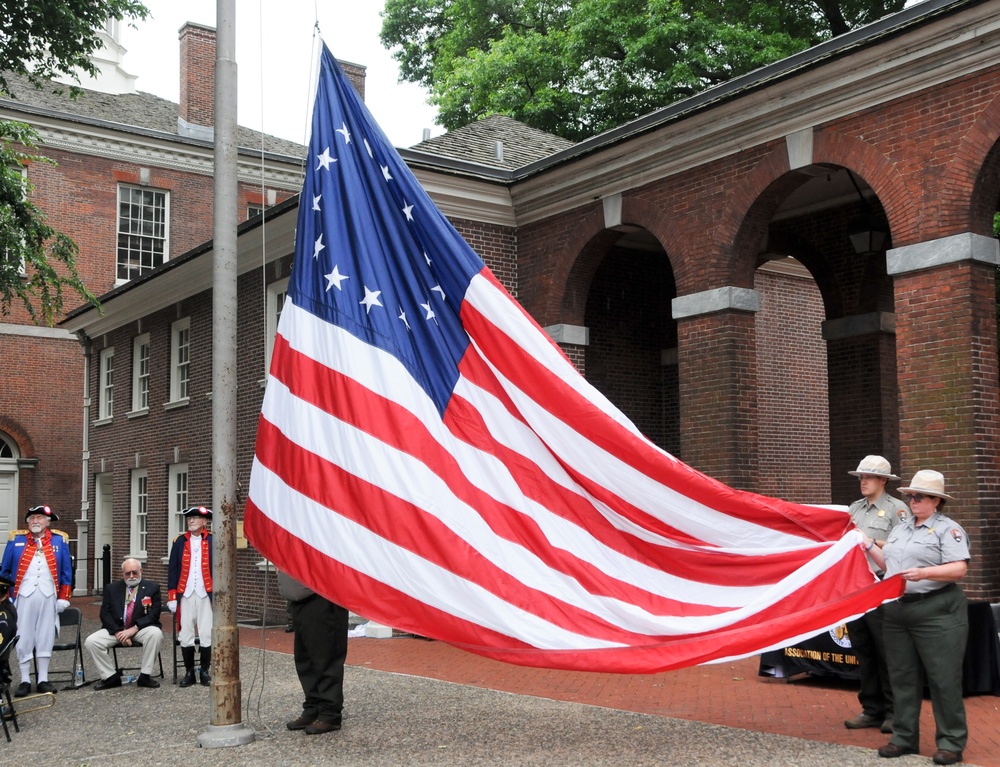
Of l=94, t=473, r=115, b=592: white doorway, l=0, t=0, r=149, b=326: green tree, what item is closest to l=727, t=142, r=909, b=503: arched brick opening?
l=0, t=0, r=149, b=326: green tree

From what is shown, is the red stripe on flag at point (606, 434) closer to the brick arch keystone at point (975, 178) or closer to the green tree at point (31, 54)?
the brick arch keystone at point (975, 178)

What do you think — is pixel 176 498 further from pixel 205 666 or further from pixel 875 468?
pixel 875 468

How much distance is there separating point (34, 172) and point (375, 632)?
64.2 ft

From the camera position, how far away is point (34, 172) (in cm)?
2909

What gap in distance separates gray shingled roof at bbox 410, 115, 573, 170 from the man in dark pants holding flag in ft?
32.4

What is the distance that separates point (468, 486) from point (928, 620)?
305cm

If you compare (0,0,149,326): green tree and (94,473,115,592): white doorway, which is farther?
(94,473,115,592): white doorway

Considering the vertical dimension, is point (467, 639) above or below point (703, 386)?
below

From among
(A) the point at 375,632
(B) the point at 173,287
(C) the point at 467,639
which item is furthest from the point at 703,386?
(B) the point at 173,287

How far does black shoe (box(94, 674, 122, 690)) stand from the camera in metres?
11.3

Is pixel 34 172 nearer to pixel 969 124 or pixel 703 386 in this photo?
pixel 703 386

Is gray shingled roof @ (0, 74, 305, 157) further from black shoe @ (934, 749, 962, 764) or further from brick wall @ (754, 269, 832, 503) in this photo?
black shoe @ (934, 749, 962, 764)

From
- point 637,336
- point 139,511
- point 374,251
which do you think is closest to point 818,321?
point 637,336

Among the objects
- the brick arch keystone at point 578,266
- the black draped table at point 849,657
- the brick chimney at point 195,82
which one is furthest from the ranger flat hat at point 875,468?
the brick chimney at point 195,82
